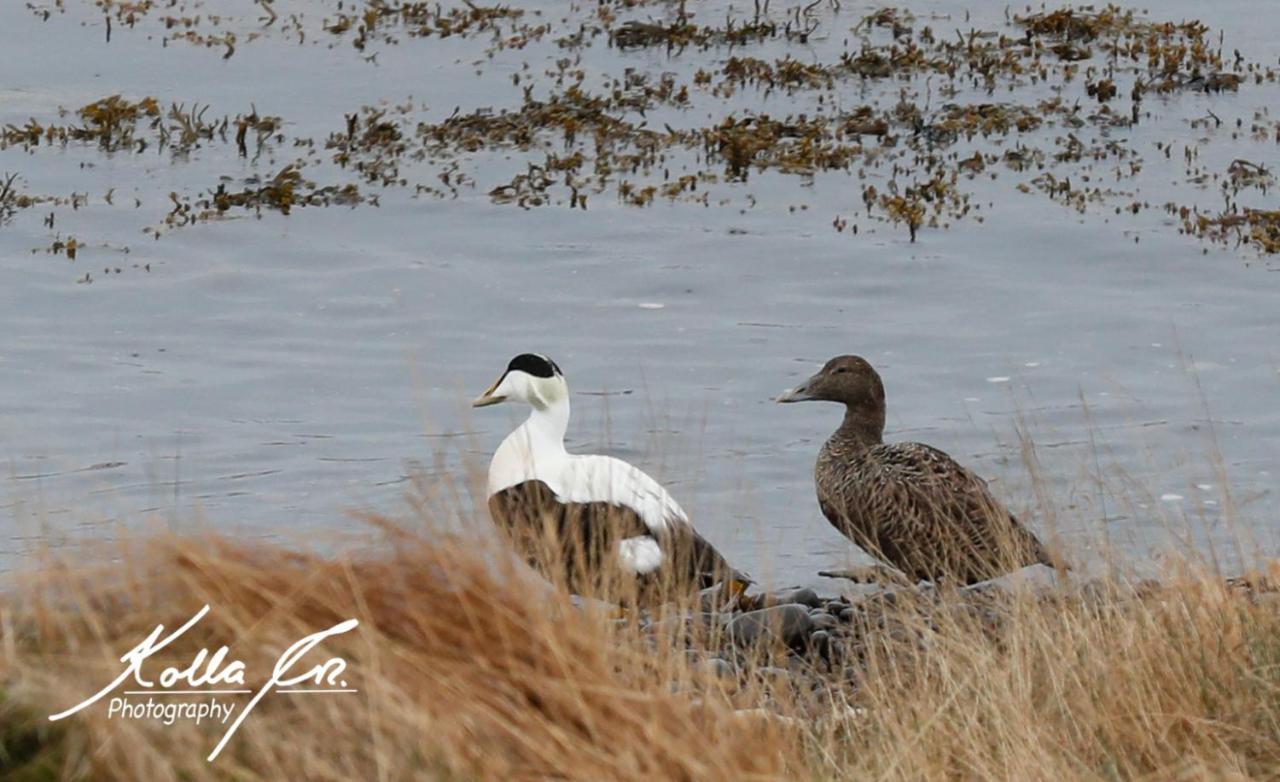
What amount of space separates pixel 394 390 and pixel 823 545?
4619 mm

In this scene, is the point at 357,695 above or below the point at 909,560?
above

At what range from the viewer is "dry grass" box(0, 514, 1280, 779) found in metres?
4.75

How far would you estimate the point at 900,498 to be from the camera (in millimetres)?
10398

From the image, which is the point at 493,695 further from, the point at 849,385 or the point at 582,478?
the point at 849,385

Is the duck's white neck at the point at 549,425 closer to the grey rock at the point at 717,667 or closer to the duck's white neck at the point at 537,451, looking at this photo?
the duck's white neck at the point at 537,451

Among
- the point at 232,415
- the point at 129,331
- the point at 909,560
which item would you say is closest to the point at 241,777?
the point at 909,560

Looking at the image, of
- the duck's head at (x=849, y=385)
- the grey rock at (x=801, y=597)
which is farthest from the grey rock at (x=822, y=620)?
the duck's head at (x=849, y=385)

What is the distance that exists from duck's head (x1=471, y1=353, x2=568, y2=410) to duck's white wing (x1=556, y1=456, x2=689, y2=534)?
83 cm

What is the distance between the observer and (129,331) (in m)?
16.9

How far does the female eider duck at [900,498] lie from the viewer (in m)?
9.70

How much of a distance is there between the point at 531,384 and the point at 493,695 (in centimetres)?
583

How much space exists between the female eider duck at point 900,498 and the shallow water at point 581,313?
58 centimetres

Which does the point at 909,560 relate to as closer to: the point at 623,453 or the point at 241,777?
the point at 623,453

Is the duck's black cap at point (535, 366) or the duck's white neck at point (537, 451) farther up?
the duck's black cap at point (535, 366)
